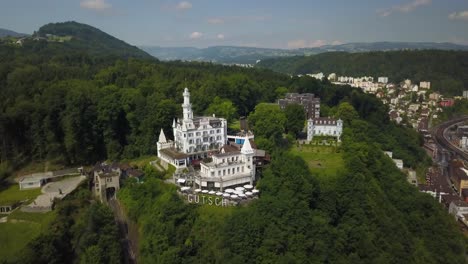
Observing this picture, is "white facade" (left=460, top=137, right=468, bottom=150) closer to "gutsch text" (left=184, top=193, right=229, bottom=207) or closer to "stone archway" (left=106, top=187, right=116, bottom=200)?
"gutsch text" (left=184, top=193, right=229, bottom=207)

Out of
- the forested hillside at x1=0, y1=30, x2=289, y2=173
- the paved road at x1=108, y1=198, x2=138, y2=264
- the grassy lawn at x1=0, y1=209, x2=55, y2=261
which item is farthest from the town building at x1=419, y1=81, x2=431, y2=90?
the grassy lawn at x1=0, y1=209, x2=55, y2=261

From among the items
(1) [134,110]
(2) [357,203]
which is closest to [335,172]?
(2) [357,203]

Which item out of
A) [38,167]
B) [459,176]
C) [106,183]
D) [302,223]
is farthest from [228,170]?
[459,176]

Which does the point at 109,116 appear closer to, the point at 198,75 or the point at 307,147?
the point at 307,147

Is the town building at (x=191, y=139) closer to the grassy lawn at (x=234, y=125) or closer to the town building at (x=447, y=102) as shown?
the grassy lawn at (x=234, y=125)

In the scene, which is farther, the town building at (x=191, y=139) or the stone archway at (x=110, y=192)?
the town building at (x=191, y=139)

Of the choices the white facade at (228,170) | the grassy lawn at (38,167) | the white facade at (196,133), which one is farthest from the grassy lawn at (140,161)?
the white facade at (228,170)

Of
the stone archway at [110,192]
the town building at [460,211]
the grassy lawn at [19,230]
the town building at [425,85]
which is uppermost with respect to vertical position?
the town building at [425,85]
